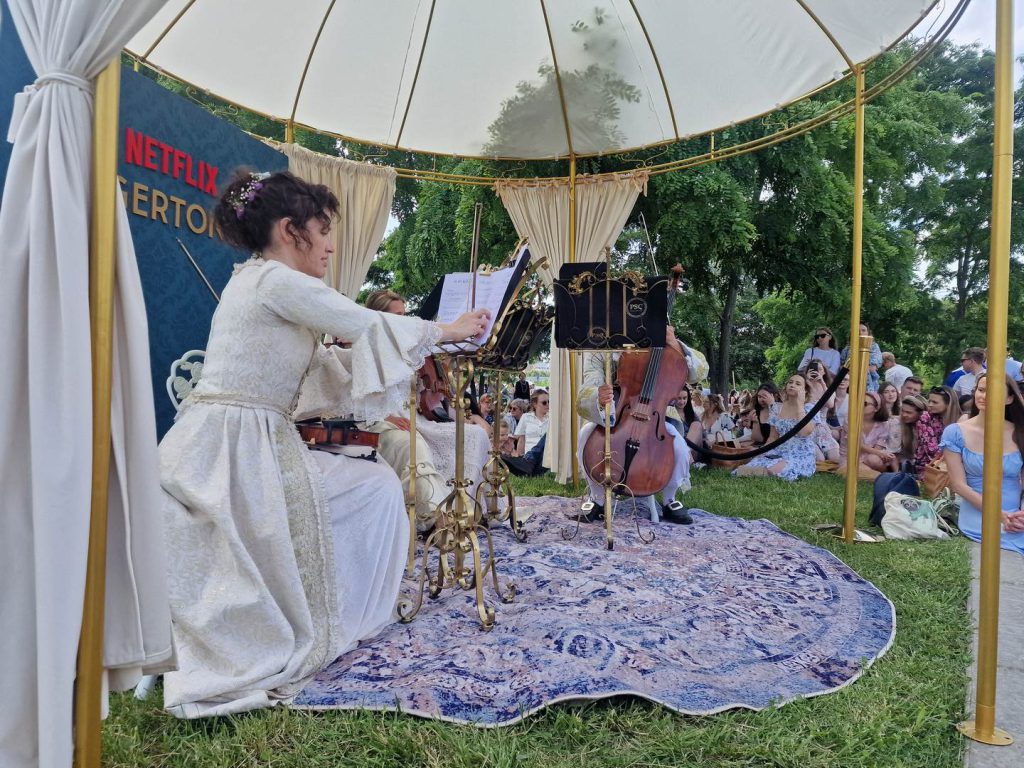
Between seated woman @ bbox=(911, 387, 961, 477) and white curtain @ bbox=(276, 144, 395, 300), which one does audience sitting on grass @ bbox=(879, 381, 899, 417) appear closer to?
seated woman @ bbox=(911, 387, 961, 477)

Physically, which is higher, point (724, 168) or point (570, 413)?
point (724, 168)

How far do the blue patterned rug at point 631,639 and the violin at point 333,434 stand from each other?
795mm

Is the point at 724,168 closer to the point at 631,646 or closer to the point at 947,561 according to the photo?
the point at 947,561

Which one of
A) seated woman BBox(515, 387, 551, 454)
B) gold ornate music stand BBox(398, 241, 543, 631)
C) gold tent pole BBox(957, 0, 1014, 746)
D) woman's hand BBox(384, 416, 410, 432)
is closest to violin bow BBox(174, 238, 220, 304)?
woman's hand BBox(384, 416, 410, 432)

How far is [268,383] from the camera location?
242cm

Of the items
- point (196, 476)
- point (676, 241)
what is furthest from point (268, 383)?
point (676, 241)

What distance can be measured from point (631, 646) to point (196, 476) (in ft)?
5.47

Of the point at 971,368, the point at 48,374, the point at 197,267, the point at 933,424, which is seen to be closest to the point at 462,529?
the point at 48,374

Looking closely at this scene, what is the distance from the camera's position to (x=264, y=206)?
2447 mm

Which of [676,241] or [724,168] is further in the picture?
[724,168]

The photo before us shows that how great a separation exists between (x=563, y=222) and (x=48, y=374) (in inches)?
214

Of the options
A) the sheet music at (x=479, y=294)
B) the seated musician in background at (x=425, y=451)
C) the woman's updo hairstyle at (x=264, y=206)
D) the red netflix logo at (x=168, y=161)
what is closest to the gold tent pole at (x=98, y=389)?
the woman's updo hairstyle at (x=264, y=206)

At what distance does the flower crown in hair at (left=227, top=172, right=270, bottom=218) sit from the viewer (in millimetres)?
2455

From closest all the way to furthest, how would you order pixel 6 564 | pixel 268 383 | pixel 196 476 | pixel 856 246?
pixel 6 564
pixel 196 476
pixel 268 383
pixel 856 246
